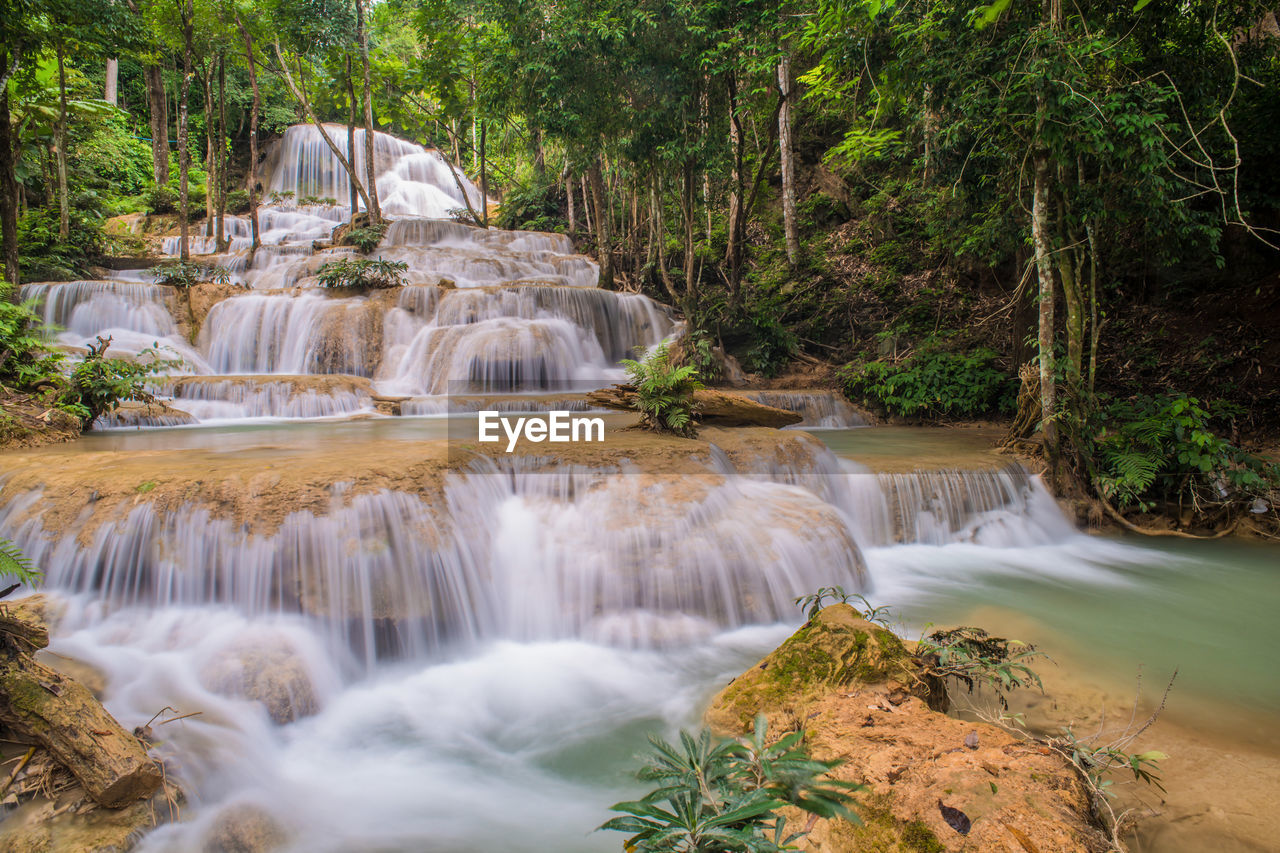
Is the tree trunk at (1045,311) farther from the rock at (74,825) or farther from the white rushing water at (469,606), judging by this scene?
the rock at (74,825)

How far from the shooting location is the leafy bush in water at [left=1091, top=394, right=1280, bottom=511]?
6.33 metres

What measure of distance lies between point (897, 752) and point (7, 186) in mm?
13065

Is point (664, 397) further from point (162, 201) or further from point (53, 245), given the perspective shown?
point (162, 201)

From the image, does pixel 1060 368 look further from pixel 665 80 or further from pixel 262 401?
pixel 262 401

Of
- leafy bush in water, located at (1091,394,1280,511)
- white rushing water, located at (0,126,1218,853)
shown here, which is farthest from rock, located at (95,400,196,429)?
leafy bush in water, located at (1091,394,1280,511)

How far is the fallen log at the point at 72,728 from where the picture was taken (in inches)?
90.6

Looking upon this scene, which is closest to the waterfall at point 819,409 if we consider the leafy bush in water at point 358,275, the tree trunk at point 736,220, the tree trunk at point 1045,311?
the tree trunk at point 736,220

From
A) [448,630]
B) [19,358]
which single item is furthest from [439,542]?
[19,358]

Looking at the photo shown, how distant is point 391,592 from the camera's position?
4.16 metres

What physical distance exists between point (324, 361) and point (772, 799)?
1248cm

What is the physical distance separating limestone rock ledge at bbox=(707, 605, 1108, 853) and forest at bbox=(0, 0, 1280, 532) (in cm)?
214

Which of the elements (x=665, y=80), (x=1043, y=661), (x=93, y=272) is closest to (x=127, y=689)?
(x=1043, y=661)

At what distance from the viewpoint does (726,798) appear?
1.40m

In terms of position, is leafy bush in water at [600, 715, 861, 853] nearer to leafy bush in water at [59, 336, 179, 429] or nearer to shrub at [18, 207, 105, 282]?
leafy bush in water at [59, 336, 179, 429]
